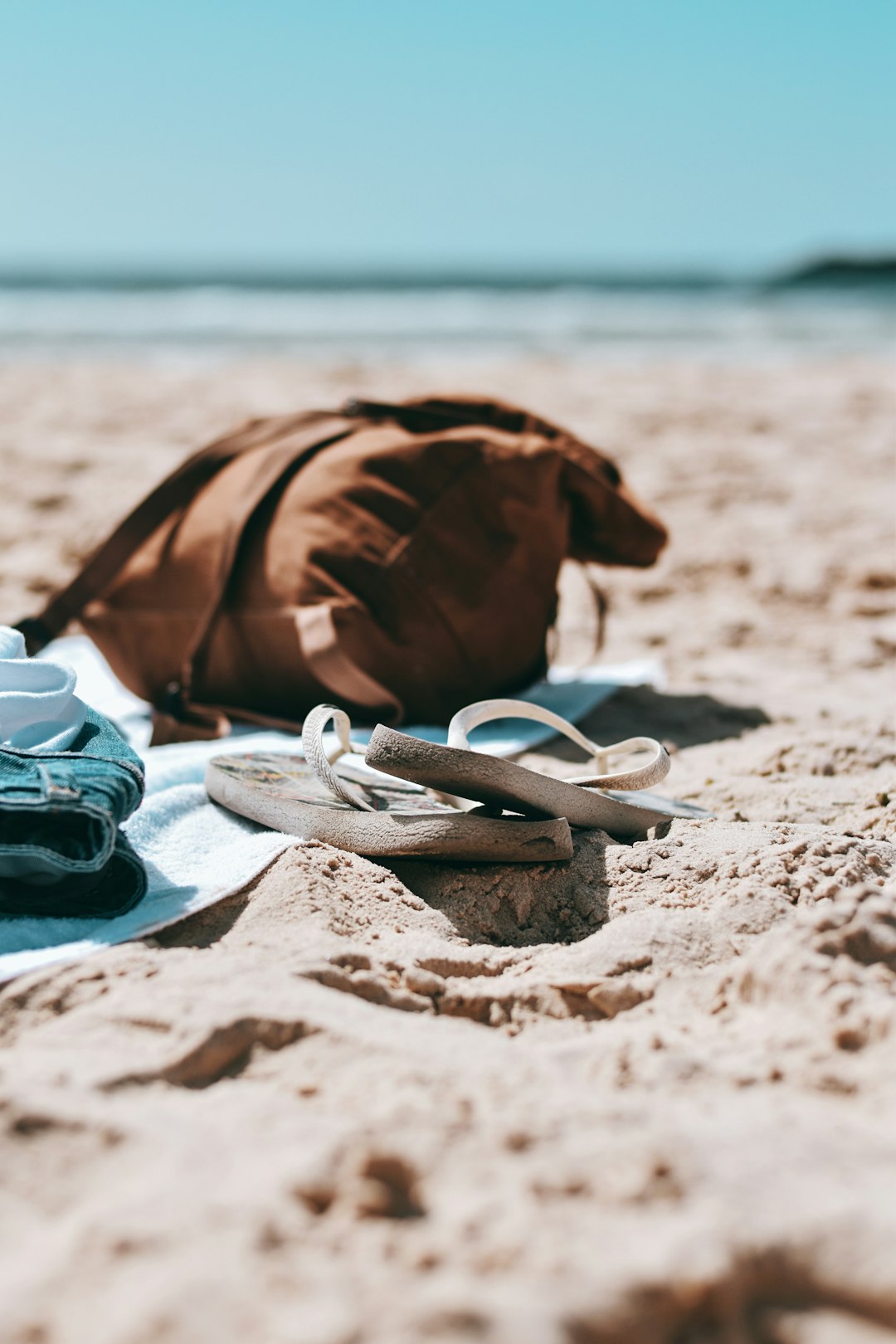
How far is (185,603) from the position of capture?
218 centimetres

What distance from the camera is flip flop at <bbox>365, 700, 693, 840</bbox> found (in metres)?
1.41

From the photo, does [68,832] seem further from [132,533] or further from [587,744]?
[132,533]

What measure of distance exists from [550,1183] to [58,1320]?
34 cm

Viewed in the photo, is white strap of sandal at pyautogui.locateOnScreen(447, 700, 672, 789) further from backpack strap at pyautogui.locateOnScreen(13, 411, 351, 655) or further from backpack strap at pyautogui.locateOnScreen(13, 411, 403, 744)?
backpack strap at pyautogui.locateOnScreen(13, 411, 351, 655)

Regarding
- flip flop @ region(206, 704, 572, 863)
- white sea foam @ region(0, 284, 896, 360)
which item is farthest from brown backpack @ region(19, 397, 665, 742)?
white sea foam @ region(0, 284, 896, 360)

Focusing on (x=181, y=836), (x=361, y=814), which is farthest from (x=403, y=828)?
(x=181, y=836)

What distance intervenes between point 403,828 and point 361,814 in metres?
0.07

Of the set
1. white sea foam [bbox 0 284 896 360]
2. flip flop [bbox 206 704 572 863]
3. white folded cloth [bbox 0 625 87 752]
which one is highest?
white sea foam [bbox 0 284 896 360]

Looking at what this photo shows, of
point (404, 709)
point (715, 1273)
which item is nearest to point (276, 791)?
point (404, 709)

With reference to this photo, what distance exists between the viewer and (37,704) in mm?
1422

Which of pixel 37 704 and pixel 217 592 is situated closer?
pixel 37 704

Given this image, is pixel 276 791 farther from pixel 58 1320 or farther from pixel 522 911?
pixel 58 1320

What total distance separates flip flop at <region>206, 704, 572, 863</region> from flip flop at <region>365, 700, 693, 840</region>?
0.04 metres

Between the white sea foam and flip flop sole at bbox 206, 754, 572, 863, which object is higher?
the white sea foam
